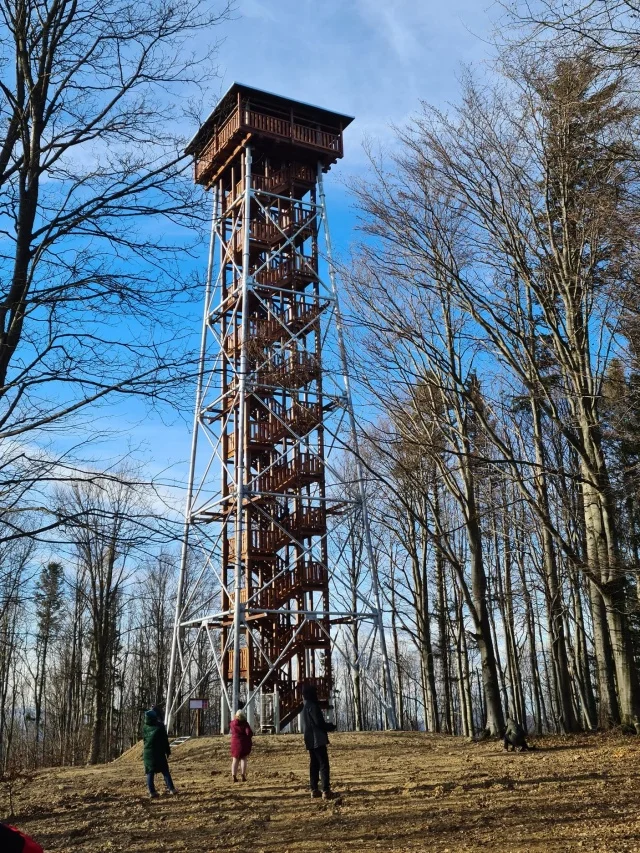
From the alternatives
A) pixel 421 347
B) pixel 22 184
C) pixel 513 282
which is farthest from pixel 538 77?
pixel 22 184

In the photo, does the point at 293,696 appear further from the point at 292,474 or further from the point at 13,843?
the point at 13,843

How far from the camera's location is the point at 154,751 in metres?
10.5

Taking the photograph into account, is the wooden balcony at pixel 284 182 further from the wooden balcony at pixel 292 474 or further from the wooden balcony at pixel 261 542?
the wooden balcony at pixel 261 542

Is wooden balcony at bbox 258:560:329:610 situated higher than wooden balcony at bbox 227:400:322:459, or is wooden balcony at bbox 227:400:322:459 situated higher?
wooden balcony at bbox 227:400:322:459

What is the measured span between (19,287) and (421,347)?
241 inches

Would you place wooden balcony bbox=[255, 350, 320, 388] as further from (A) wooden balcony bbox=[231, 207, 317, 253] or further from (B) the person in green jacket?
(B) the person in green jacket

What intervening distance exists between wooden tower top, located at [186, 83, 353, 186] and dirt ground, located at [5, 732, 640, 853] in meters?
15.2

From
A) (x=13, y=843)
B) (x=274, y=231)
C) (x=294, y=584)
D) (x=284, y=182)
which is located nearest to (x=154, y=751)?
(x=13, y=843)

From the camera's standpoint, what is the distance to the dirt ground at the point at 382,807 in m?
Result: 6.95

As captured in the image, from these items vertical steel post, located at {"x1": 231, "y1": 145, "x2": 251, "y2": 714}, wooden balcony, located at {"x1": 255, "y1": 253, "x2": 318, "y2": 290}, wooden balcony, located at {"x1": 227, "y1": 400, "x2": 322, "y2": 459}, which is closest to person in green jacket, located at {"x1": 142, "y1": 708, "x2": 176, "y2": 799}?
vertical steel post, located at {"x1": 231, "y1": 145, "x2": 251, "y2": 714}

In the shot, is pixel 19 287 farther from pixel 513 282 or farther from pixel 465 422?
pixel 465 422

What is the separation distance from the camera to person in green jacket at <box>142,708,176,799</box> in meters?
10.4

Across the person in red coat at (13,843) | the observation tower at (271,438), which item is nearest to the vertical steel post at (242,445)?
the observation tower at (271,438)

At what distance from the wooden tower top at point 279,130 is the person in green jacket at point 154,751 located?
48.2ft
